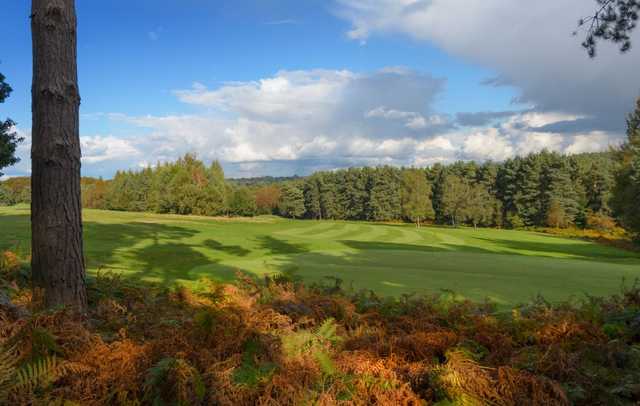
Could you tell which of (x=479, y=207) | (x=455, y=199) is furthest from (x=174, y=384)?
(x=479, y=207)

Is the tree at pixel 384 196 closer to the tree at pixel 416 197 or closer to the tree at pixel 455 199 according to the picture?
the tree at pixel 416 197

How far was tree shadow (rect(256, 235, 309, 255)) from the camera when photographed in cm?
2377

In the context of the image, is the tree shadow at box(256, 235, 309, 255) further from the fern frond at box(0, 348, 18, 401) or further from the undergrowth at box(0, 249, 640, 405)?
the fern frond at box(0, 348, 18, 401)

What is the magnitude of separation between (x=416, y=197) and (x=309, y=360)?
3067 inches

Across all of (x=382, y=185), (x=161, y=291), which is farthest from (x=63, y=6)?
(x=382, y=185)

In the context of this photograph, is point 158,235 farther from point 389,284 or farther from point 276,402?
point 276,402

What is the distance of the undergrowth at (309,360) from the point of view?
7.90 ft

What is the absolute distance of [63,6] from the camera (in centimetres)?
473

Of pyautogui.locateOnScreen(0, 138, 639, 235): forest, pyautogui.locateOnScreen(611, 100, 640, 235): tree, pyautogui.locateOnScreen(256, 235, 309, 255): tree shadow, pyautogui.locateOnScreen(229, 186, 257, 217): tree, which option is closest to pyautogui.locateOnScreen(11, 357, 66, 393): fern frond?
pyautogui.locateOnScreen(256, 235, 309, 255): tree shadow

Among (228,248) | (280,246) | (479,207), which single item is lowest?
(280,246)

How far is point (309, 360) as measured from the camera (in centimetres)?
283

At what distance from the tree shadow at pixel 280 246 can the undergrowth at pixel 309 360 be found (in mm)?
19378

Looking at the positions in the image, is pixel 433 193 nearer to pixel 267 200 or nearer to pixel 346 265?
pixel 267 200

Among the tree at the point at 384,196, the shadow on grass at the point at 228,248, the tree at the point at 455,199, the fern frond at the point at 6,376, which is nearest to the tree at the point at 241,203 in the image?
the tree at the point at 384,196
